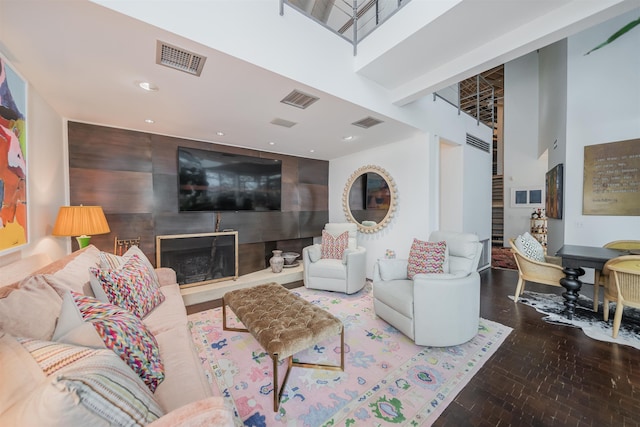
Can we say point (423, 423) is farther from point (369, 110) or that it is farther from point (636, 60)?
point (636, 60)

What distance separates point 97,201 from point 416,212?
4.20m

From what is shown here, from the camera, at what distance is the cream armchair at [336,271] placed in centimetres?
340

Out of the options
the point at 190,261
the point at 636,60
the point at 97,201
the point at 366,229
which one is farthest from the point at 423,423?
the point at 636,60

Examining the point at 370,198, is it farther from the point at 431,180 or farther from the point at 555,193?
the point at 555,193

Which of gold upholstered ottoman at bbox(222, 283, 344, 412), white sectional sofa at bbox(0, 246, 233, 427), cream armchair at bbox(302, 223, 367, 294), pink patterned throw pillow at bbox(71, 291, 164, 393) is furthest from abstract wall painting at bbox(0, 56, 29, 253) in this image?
cream armchair at bbox(302, 223, 367, 294)

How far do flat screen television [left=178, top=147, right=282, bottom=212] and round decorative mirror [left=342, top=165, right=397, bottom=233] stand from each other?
1.34m

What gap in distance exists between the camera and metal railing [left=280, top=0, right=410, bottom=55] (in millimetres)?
2439

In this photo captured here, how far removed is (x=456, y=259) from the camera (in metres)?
2.56

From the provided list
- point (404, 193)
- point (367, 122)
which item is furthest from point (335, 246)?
point (367, 122)

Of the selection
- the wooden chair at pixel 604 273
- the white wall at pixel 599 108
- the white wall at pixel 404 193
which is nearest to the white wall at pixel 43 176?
the white wall at pixel 404 193

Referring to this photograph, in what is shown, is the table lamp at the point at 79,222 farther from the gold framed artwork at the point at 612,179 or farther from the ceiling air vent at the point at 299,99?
the gold framed artwork at the point at 612,179

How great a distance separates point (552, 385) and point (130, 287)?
3.07 m

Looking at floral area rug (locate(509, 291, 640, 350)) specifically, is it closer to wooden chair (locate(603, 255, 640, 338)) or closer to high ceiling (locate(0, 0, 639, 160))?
wooden chair (locate(603, 255, 640, 338))

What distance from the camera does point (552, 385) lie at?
1687 millimetres
